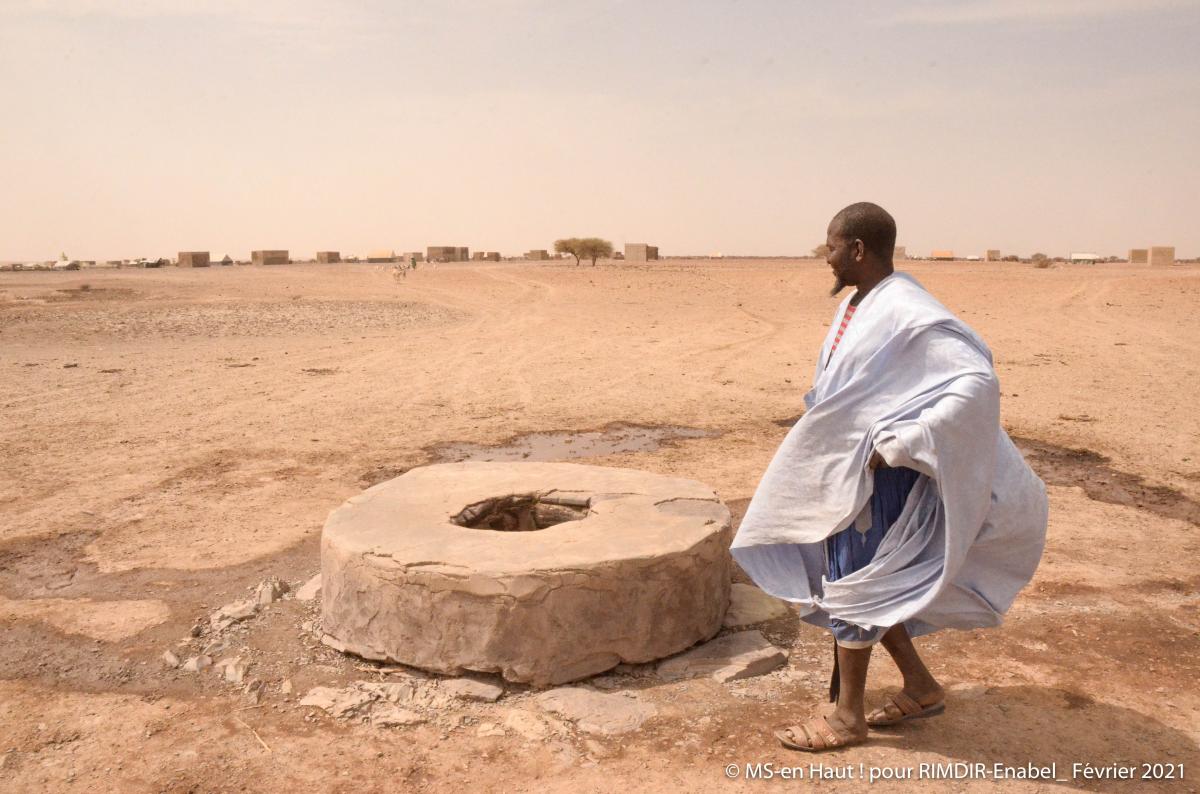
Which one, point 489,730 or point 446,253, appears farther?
point 446,253

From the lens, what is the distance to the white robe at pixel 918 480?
8.96 feet

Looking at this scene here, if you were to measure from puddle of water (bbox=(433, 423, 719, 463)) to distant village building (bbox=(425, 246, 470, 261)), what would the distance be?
50957mm

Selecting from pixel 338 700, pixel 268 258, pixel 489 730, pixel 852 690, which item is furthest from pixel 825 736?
pixel 268 258

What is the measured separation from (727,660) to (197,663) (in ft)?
7.63

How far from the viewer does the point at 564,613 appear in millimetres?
3633

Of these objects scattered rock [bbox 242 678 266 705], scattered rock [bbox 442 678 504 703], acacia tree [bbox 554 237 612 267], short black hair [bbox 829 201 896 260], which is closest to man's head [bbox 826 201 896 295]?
short black hair [bbox 829 201 896 260]

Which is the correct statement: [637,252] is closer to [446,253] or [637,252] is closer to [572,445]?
[446,253]

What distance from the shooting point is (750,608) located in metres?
4.50

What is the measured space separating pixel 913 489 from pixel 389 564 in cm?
213

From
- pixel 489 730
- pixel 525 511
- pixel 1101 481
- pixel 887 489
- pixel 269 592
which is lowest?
pixel 489 730

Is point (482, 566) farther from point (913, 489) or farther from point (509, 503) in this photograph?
point (913, 489)

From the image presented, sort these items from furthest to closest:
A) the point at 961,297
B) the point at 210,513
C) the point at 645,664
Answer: the point at 961,297
the point at 210,513
the point at 645,664

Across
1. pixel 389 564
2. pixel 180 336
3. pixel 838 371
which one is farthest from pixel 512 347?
pixel 838 371

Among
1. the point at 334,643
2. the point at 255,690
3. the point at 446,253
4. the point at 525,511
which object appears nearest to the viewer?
the point at 255,690
